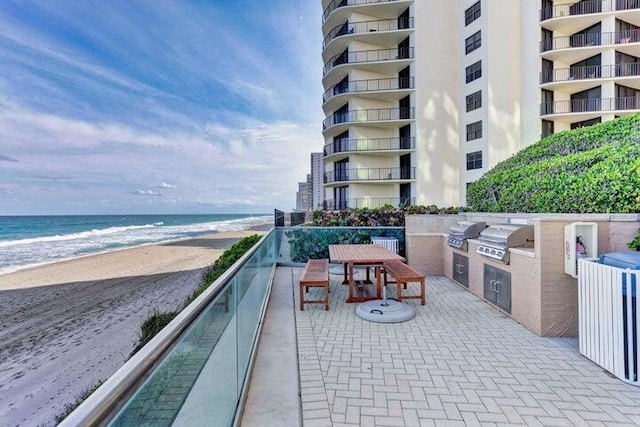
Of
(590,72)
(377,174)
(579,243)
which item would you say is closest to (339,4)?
(377,174)

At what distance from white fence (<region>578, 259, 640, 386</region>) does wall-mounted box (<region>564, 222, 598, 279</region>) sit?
0.36 metres

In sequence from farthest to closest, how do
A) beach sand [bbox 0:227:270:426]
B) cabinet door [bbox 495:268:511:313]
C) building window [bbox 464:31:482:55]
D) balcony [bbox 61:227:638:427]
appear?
building window [bbox 464:31:482:55]
beach sand [bbox 0:227:270:426]
cabinet door [bbox 495:268:511:313]
balcony [bbox 61:227:638:427]

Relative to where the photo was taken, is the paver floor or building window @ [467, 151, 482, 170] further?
building window @ [467, 151, 482, 170]

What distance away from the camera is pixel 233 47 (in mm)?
19984

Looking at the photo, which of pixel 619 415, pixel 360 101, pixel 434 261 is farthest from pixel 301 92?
Result: pixel 619 415

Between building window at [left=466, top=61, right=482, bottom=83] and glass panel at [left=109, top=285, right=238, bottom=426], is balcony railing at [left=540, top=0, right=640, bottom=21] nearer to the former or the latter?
building window at [left=466, top=61, right=482, bottom=83]

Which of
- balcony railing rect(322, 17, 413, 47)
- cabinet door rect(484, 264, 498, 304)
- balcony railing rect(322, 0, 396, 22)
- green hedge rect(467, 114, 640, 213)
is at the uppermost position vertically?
balcony railing rect(322, 0, 396, 22)

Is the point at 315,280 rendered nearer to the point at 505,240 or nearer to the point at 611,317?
the point at 505,240

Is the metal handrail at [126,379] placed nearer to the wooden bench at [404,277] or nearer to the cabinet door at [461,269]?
the wooden bench at [404,277]

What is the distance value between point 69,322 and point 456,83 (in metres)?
25.1

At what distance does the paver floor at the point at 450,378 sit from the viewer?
2846 mm

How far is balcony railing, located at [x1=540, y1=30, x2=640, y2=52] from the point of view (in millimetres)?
20312

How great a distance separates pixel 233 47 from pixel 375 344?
2068cm

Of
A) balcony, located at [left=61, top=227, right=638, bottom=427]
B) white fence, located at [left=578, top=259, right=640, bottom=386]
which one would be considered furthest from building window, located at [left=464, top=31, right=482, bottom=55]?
white fence, located at [left=578, top=259, right=640, bottom=386]
